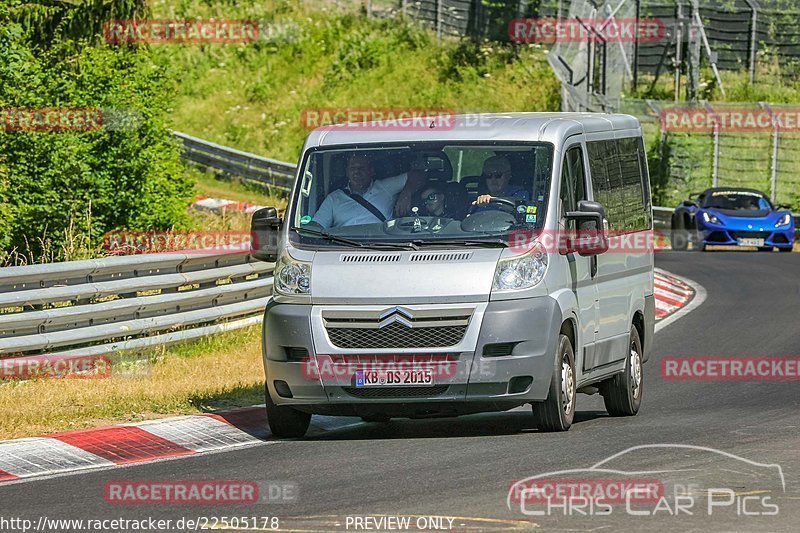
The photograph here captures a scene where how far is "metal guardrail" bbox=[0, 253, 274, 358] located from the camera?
44.2ft

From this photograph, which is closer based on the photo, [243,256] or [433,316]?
[433,316]

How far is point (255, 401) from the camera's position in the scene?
13.0 m

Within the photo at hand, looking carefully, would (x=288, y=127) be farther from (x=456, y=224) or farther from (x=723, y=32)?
(x=456, y=224)

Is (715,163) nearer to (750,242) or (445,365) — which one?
(750,242)

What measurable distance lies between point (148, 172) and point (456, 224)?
11147 mm

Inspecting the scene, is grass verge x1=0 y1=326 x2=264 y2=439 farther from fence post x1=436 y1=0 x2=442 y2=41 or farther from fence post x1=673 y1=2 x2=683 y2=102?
fence post x1=436 y1=0 x2=442 y2=41

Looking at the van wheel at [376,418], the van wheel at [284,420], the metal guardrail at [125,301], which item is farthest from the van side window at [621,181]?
the metal guardrail at [125,301]

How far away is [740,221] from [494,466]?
2391 cm

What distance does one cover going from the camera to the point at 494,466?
9.69 meters

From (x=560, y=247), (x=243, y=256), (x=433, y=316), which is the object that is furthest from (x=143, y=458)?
(x=243, y=256)
